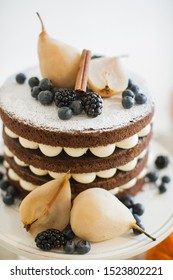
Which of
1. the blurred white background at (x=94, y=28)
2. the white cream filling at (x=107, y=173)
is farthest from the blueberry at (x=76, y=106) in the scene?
the blurred white background at (x=94, y=28)

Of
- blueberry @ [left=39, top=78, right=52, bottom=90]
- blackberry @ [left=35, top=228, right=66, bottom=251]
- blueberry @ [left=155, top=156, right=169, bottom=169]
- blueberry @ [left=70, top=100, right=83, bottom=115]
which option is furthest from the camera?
blueberry @ [left=155, top=156, right=169, bottom=169]

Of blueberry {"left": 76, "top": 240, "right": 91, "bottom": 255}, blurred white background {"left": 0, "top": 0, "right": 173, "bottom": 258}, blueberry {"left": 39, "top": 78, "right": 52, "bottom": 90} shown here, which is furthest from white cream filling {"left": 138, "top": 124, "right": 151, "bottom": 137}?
blurred white background {"left": 0, "top": 0, "right": 173, "bottom": 258}

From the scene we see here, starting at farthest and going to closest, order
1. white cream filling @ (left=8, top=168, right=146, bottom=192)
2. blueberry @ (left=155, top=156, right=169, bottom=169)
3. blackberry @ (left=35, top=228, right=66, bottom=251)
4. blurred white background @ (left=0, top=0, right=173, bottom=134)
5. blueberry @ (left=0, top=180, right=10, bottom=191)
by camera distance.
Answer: blurred white background @ (left=0, top=0, right=173, bottom=134) → blueberry @ (left=155, top=156, right=169, bottom=169) → blueberry @ (left=0, top=180, right=10, bottom=191) → white cream filling @ (left=8, top=168, right=146, bottom=192) → blackberry @ (left=35, top=228, right=66, bottom=251)

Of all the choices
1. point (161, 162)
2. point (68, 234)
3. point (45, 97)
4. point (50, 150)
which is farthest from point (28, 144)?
point (161, 162)

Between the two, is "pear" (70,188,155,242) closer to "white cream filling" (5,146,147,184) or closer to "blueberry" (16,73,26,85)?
"white cream filling" (5,146,147,184)

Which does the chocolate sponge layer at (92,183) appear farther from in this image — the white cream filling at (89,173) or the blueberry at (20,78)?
the blueberry at (20,78)

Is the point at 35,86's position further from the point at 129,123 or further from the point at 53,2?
the point at 53,2
